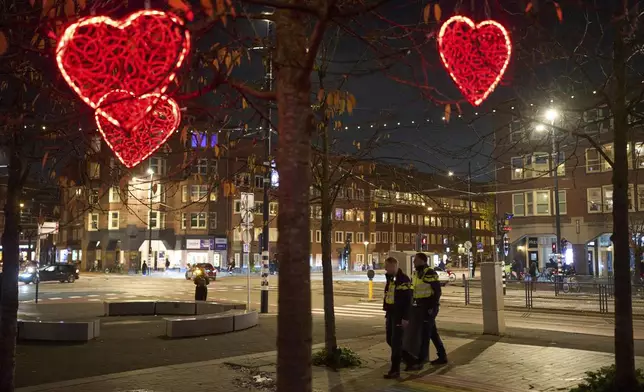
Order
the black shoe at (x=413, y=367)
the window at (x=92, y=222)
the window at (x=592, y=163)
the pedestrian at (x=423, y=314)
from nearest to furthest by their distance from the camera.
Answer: the black shoe at (x=413, y=367)
the pedestrian at (x=423, y=314)
the window at (x=592, y=163)
the window at (x=92, y=222)

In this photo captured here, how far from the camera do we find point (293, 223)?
14.6ft

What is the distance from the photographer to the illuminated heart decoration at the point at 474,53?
6047 mm

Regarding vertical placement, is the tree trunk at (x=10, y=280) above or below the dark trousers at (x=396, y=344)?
above

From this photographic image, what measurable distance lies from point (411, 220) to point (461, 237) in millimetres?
8431

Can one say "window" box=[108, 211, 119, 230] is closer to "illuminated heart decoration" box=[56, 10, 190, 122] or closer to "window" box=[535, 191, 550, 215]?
"window" box=[535, 191, 550, 215]

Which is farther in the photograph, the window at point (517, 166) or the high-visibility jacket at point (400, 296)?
the window at point (517, 166)

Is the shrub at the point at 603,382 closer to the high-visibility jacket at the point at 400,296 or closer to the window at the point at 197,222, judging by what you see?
the high-visibility jacket at the point at 400,296

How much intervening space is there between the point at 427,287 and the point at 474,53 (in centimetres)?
508

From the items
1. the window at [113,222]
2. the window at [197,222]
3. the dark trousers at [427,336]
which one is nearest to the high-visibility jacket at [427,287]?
the dark trousers at [427,336]

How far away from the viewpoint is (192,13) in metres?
4.91

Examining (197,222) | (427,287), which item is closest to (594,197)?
(197,222)

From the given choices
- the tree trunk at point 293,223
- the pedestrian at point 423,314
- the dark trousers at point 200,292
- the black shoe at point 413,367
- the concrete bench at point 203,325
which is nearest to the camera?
the tree trunk at point 293,223

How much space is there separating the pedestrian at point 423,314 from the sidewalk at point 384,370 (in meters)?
0.39

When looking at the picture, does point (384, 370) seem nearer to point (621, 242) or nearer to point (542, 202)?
point (621, 242)
